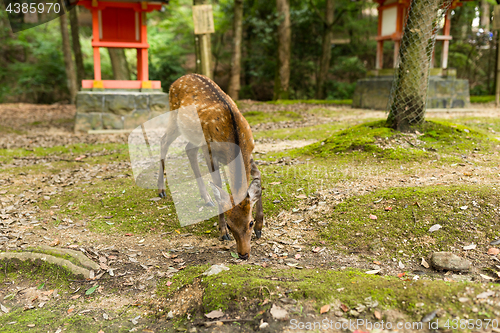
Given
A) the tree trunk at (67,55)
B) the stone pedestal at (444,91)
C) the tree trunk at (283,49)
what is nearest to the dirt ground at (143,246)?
the stone pedestal at (444,91)

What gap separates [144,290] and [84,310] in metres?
0.46

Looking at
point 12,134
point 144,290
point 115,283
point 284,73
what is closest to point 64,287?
point 115,283

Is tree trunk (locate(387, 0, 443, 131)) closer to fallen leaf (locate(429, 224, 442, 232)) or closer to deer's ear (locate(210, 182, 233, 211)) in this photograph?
fallen leaf (locate(429, 224, 442, 232))

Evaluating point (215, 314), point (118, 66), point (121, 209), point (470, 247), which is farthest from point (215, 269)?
point (118, 66)

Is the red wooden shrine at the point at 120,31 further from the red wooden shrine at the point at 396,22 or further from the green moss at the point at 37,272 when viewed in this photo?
the green moss at the point at 37,272

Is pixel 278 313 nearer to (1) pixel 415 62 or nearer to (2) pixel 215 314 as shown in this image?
(2) pixel 215 314

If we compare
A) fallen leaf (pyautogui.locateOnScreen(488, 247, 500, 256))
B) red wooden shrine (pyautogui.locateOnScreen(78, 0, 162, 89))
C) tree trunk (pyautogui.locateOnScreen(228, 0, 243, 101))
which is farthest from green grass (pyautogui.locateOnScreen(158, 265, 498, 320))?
tree trunk (pyautogui.locateOnScreen(228, 0, 243, 101))

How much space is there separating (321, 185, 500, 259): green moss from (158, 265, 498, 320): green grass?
0.57 metres

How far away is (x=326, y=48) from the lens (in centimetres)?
1650

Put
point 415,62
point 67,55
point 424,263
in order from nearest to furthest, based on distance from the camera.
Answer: point 424,263, point 415,62, point 67,55

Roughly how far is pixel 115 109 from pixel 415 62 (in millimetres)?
7531

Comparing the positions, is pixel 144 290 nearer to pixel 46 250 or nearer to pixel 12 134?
pixel 46 250

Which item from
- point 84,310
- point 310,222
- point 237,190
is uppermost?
point 237,190

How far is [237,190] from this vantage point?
3.41m
